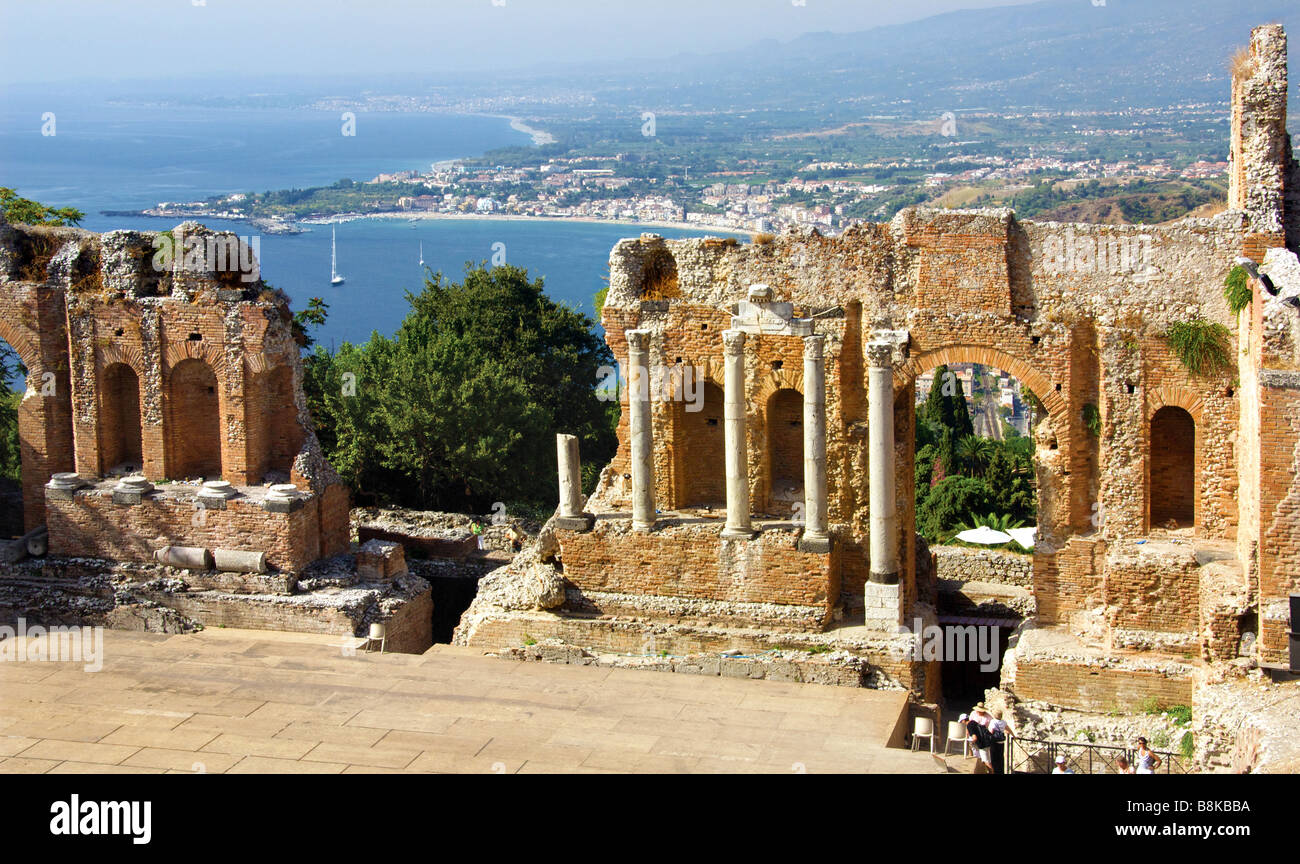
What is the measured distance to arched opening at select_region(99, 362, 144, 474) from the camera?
2367 centimetres

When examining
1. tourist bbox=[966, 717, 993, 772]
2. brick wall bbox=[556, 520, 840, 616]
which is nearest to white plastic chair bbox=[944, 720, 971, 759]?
tourist bbox=[966, 717, 993, 772]

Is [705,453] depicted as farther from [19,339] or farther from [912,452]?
[19,339]

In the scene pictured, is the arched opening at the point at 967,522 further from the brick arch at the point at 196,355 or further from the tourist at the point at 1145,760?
the brick arch at the point at 196,355

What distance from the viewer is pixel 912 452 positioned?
2008 centimetres

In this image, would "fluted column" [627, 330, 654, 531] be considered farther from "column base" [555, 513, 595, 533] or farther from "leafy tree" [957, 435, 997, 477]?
"leafy tree" [957, 435, 997, 477]

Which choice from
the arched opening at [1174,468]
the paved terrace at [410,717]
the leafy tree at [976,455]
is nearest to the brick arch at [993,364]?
the arched opening at [1174,468]

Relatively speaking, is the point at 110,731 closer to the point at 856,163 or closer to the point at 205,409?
the point at 205,409

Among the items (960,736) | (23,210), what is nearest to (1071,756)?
(960,736)

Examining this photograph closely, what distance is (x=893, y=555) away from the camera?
19.4m

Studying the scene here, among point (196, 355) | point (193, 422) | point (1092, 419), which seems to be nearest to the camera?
point (1092, 419)

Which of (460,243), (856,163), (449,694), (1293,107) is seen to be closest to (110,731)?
(449,694)

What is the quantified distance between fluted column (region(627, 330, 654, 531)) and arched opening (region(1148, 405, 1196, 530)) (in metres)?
6.84

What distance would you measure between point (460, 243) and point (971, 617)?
103 meters

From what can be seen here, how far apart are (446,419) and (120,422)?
6895mm
